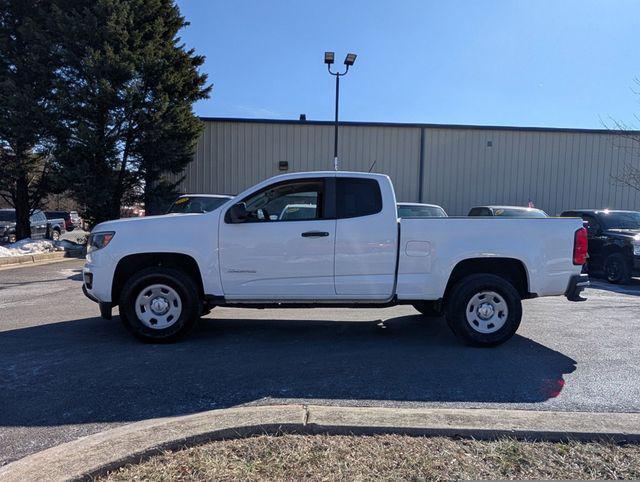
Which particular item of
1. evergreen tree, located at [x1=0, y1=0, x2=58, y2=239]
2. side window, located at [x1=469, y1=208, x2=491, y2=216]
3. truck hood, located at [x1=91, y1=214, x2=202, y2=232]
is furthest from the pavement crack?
evergreen tree, located at [x1=0, y1=0, x2=58, y2=239]

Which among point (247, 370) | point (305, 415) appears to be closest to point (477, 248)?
point (247, 370)

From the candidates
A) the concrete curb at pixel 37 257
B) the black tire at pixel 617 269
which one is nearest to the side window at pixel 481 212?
the black tire at pixel 617 269

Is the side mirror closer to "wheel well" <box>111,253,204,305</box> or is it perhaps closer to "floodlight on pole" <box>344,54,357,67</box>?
"wheel well" <box>111,253,204,305</box>

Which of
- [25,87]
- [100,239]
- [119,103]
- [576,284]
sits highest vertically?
[25,87]

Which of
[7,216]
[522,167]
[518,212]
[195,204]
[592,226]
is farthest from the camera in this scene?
[7,216]

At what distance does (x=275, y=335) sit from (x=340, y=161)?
1576cm

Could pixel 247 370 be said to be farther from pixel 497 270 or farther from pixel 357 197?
pixel 497 270

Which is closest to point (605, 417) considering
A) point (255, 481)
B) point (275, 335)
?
point (255, 481)

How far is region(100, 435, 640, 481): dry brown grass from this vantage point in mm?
2717

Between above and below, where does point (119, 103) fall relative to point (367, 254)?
above

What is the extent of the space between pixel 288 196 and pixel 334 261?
3.83 feet

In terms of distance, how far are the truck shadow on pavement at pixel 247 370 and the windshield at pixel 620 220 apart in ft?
27.4

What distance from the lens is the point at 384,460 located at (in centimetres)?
286

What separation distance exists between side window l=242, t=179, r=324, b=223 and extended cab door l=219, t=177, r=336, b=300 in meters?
0.05
